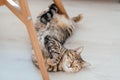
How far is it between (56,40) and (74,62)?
225 mm

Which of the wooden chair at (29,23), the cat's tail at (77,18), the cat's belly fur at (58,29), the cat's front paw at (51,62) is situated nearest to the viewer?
the wooden chair at (29,23)

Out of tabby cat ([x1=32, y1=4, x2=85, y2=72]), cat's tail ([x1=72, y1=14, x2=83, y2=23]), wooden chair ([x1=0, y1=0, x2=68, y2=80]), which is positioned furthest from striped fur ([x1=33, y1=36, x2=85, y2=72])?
cat's tail ([x1=72, y1=14, x2=83, y2=23])

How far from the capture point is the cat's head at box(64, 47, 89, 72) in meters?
1.44

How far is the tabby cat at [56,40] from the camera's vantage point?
1446 millimetres

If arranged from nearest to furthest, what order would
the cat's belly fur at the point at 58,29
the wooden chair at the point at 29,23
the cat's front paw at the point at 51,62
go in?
1. the wooden chair at the point at 29,23
2. the cat's front paw at the point at 51,62
3. the cat's belly fur at the point at 58,29

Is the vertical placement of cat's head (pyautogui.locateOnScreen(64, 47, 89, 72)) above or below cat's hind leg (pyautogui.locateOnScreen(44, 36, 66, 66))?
below

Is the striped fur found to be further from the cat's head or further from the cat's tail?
the cat's tail

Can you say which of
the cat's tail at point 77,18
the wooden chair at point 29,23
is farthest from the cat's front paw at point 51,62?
the cat's tail at point 77,18

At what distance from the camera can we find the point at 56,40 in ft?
5.19

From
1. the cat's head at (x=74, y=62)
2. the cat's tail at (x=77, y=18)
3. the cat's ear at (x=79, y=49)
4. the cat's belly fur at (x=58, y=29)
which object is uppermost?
the cat's tail at (x=77, y=18)

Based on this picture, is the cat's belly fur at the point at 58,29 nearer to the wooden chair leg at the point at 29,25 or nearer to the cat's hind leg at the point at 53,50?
the cat's hind leg at the point at 53,50

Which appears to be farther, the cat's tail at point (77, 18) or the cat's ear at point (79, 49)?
the cat's tail at point (77, 18)

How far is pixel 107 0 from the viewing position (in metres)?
2.21

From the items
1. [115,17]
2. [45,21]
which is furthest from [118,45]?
[45,21]
